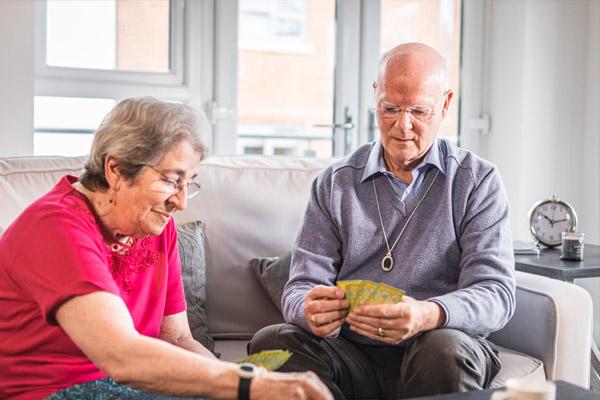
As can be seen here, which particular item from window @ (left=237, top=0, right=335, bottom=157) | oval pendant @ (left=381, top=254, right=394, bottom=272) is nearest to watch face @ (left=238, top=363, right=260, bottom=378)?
oval pendant @ (left=381, top=254, right=394, bottom=272)

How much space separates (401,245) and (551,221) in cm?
119

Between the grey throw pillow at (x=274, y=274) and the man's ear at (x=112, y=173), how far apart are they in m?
A: 0.89

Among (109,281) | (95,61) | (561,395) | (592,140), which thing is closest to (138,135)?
(109,281)

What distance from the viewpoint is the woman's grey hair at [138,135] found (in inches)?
61.2

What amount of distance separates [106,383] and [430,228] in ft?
3.19

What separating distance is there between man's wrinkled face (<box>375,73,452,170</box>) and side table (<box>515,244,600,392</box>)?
2.58ft

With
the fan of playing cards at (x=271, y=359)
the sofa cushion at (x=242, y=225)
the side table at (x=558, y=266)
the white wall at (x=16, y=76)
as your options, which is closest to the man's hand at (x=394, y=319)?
the fan of playing cards at (x=271, y=359)

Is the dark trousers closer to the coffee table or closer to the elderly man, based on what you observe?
the elderly man

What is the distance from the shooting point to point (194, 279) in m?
2.33

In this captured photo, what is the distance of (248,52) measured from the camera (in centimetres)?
391

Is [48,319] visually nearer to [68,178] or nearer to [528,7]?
[68,178]

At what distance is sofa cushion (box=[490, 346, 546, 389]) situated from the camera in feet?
6.91

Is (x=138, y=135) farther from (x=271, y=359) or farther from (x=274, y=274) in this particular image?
(x=274, y=274)

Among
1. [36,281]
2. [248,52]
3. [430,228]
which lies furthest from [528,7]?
[36,281]
